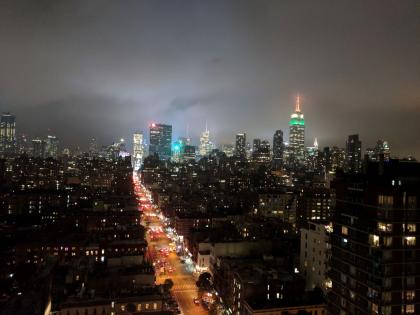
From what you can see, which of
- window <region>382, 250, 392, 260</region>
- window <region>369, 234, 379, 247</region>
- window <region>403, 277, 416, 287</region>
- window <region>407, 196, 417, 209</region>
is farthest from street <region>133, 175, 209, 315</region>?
window <region>407, 196, 417, 209</region>

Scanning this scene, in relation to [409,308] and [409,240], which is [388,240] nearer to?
[409,240]

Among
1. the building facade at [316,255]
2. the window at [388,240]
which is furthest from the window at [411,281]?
the building facade at [316,255]

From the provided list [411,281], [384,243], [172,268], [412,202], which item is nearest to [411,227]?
[412,202]

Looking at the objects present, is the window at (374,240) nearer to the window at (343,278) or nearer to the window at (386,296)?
the window at (386,296)

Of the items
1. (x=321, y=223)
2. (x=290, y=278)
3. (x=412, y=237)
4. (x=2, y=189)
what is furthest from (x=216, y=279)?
(x=2, y=189)

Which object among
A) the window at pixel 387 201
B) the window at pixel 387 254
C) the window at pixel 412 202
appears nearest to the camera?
the window at pixel 387 254

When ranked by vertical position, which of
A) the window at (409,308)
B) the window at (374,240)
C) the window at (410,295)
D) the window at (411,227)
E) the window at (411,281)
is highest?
the window at (411,227)

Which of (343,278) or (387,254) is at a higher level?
(387,254)
